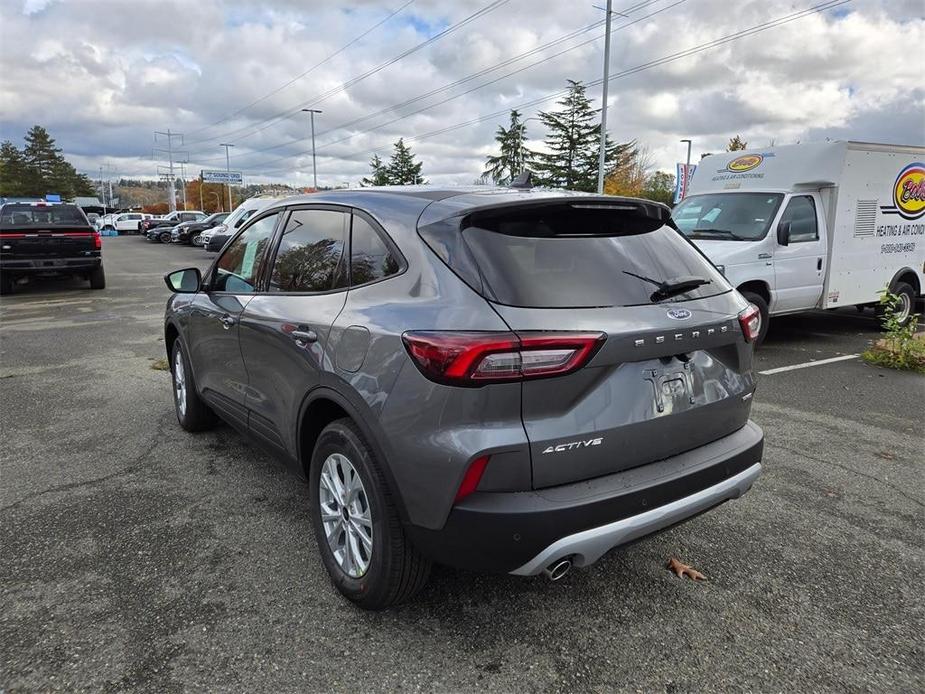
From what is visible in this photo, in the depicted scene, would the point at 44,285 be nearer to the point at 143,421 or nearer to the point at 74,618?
the point at 143,421

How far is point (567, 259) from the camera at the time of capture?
2.46 meters

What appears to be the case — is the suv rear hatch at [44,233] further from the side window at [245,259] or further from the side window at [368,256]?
the side window at [368,256]

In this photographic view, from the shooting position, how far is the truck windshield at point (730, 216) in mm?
8031

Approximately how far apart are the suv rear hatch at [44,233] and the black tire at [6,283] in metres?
0.41

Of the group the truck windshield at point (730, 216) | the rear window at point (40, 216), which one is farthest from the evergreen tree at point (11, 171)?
the truck windshield at point (730, 216)

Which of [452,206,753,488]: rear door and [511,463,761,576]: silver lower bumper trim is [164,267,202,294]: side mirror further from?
[511,463,761,576]: silver lower bumper trim

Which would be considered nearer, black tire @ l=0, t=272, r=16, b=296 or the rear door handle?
the rear door handle

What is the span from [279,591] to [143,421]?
3026 millimetres

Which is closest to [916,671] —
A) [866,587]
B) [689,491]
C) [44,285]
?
[866,587]

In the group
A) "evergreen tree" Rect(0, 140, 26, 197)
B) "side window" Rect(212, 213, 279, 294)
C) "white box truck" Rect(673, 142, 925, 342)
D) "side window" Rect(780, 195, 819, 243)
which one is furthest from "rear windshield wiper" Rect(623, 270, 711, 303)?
"evergreen tree" Rect(0, 140, 26, 197)

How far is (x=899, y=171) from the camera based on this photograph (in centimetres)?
899

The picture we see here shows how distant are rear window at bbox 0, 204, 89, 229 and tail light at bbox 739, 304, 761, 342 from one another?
14.3 meters

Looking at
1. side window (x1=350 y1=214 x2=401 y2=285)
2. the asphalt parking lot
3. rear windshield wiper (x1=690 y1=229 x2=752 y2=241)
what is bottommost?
the asphalt parking lot

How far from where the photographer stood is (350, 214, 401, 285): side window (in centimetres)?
266
